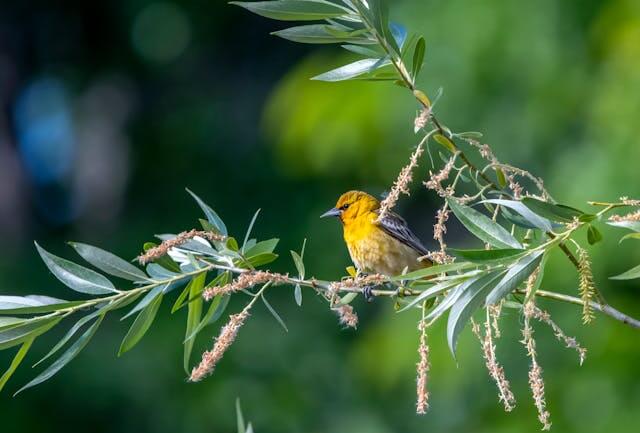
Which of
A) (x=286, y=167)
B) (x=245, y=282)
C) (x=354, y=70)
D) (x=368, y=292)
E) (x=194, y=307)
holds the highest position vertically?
(x=354, y=70)

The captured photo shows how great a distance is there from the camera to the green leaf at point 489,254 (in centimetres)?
155

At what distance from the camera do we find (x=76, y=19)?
398 inches

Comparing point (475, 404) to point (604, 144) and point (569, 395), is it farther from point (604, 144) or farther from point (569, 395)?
point (604, 144)

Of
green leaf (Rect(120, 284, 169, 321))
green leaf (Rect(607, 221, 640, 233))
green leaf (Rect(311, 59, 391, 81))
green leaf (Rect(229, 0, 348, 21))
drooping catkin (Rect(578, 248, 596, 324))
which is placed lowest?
green leaf (Rect(120, 284, 169, 321))

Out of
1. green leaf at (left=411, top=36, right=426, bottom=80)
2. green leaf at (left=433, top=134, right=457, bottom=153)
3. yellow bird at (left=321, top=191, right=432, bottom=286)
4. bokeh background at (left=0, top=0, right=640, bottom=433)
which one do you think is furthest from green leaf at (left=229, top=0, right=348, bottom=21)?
bokeh background at (left=0, top=0, right=640, bottom=433)

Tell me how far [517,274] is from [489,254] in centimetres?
5

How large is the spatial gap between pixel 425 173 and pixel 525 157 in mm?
576

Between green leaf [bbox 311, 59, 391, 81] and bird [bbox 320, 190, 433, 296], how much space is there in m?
2.02

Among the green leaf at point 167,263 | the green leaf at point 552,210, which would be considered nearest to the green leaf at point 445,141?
the green leaf at point 552,210

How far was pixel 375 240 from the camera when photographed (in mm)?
3834

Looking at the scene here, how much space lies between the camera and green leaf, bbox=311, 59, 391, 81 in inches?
68.4

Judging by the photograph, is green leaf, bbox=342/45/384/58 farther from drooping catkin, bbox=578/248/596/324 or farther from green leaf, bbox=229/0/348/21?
drooping catkin, bbox=578/248/596/324

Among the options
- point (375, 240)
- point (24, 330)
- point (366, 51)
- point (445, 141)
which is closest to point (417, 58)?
point (366, 51)

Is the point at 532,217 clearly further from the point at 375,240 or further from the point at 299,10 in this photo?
the point at 375,240
